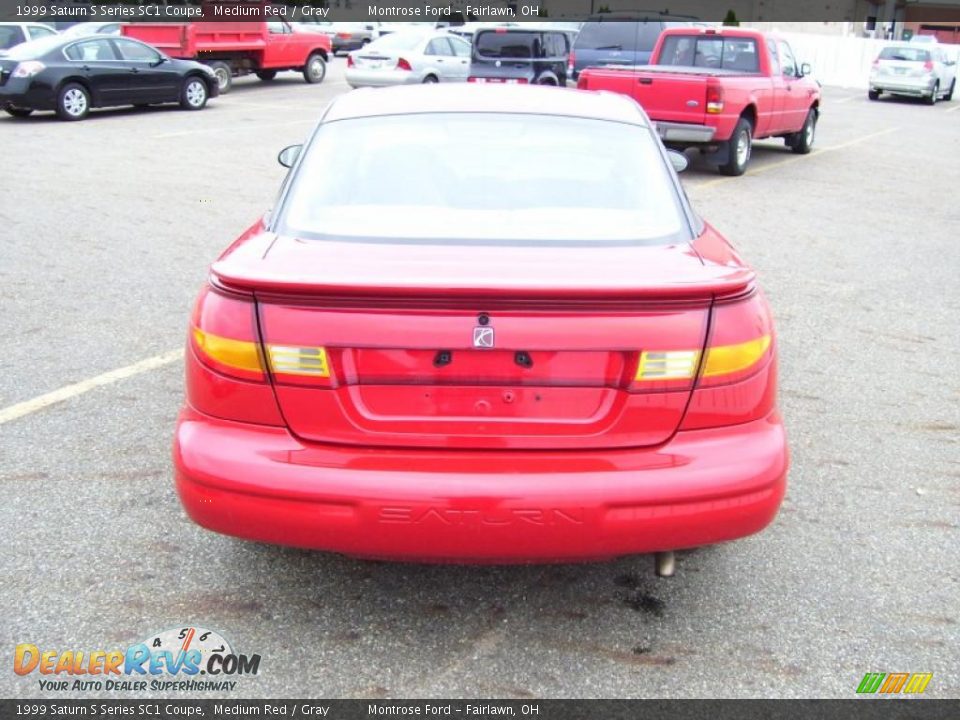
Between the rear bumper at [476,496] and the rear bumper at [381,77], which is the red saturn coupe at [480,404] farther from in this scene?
the rear bumper at [381,77]

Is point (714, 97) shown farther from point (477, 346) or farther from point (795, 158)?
point (477, 346)

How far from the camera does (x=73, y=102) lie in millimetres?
15867

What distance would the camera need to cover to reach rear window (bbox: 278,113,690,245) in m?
3.13

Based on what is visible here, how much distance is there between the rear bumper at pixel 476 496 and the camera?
8.55ft

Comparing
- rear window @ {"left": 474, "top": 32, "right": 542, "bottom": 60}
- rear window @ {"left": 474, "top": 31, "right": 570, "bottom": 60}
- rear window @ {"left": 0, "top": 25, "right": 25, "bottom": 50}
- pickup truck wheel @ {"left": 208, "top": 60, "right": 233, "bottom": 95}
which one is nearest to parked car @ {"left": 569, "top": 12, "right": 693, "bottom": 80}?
rear window @ {"left": 474, "top": 31, "right": 570, "bottom": 60}

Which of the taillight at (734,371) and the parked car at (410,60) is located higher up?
the taillight at (734,371)

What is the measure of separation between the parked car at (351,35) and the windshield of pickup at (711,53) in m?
26.6

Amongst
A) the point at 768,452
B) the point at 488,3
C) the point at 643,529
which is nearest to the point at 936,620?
the point at 768,452

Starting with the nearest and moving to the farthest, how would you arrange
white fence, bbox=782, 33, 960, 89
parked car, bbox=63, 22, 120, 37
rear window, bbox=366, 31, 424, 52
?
rear window, bbox=366, 31, 424, 52, parked car, bbox=63, 22, 120, 37, white fence, bbox=782, 33, 960, 89

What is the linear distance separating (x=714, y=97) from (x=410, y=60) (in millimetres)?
9963

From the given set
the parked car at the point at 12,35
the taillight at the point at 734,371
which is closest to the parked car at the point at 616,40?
the parked car at the point at 12,35

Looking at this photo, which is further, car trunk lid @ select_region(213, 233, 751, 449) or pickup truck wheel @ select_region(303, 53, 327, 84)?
pickup truck wheel @ select_region(303, 53, 327, 84)

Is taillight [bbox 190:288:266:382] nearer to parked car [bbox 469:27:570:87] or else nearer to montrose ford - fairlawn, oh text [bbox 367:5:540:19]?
parked car [bbox 469:27:570:87]

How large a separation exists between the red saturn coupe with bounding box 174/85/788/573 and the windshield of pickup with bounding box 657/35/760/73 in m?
11.2
